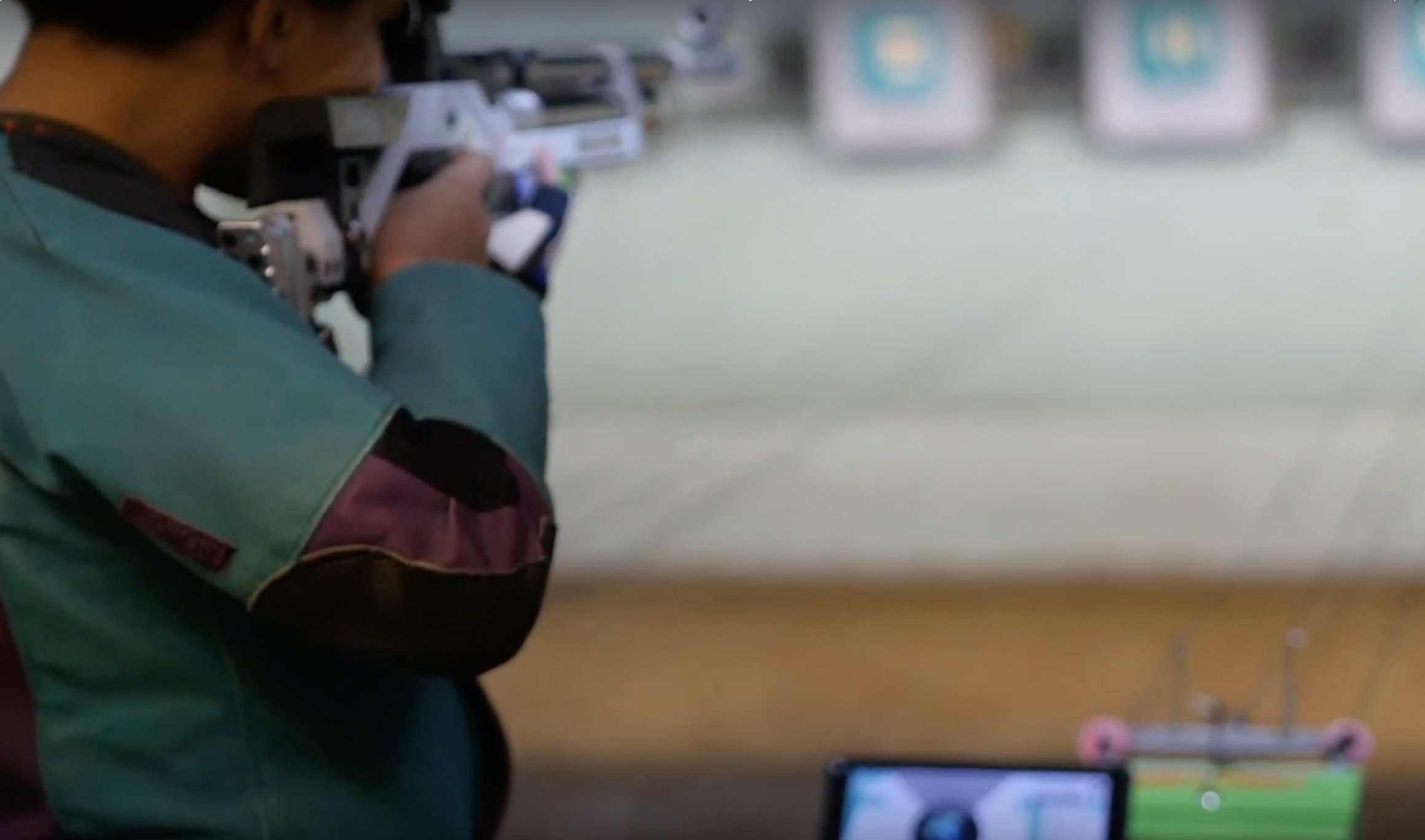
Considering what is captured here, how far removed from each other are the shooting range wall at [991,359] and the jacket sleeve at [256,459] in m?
1.60

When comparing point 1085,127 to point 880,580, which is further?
point 880,580

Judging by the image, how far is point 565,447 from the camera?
7.63 ft

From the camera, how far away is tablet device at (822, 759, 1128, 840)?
111 cm

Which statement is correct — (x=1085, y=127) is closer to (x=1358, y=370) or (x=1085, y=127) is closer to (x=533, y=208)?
(x=1358, y=370)

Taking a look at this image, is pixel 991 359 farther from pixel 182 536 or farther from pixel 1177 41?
pixel 182 536

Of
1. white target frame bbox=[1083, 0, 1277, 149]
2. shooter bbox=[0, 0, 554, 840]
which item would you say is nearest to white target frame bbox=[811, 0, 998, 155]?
white target frame bbox=[1083, 0, 1277, 149]

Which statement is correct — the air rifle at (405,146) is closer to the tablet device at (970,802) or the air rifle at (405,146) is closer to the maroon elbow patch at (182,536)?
the maroon elbow patch at (182,536)

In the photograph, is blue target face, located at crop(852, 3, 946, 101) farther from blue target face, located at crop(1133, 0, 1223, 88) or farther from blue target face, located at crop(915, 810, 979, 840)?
blue target face, located at crop(915, 810, 979, 840)

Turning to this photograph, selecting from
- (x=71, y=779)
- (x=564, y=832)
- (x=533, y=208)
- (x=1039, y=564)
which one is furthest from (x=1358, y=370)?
(x=71, y=779)

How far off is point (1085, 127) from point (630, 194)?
547 mm

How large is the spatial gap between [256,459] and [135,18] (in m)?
0.16

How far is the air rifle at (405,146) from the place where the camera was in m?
0.67

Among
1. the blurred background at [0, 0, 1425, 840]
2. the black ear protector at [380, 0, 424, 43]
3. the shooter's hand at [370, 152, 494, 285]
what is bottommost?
the blurred background at [0, 0, 1425, 840]

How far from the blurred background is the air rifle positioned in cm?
86
